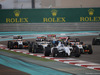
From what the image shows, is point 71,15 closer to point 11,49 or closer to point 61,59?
point 11,49

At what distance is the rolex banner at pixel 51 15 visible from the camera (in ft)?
133

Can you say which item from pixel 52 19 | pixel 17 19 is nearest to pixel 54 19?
pixel 52 19

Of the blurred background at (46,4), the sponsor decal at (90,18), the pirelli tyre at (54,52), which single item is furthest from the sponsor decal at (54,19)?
the pirelli tyre at (54,52)

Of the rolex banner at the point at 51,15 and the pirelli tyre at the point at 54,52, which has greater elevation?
the rolex banner at the point at 51,15

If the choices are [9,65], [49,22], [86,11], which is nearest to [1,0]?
[49,22]

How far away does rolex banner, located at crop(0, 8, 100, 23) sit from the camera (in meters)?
40.4

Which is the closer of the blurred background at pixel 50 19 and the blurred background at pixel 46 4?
the blurred background at pixel 50 19

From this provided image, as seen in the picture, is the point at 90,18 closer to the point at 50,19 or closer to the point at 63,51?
the point at 50,19

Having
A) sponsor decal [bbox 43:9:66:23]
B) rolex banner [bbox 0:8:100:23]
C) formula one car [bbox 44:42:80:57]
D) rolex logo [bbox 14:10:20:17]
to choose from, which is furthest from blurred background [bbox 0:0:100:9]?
formula one car [bbox 44:42:80:57]

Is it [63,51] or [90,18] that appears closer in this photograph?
[63,51]

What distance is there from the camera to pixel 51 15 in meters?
40.4

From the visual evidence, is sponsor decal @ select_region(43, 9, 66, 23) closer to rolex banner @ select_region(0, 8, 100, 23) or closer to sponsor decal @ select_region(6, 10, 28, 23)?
rolex banner @ select_region(0, 8, 100, 23)

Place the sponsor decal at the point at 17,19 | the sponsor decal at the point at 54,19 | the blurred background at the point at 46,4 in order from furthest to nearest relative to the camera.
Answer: the blurred background at the point at 46,4 → the sponsor decal at the point at 17,19 → the sponsor decal at the point at 54,19

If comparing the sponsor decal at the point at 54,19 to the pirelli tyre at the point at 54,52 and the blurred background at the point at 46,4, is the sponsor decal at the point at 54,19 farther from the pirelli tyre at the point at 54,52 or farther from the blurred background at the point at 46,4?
the pirelli tyre at the point at 54,52
